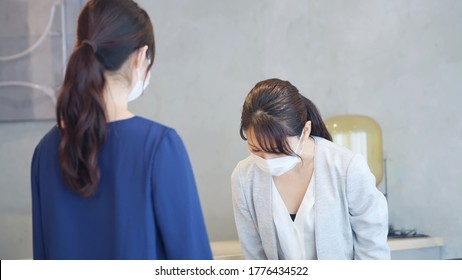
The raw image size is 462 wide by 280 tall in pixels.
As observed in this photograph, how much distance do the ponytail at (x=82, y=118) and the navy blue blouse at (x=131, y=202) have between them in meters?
0.02

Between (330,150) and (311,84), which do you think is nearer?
(330,150)

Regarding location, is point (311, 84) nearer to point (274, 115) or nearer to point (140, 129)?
point (274, 115)

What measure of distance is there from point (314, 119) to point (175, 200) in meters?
0.59

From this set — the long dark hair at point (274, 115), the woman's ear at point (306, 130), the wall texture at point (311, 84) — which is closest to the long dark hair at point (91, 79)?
the long dark hair at point (274, 115)

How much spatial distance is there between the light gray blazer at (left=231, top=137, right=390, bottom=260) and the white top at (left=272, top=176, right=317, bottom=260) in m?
0.01

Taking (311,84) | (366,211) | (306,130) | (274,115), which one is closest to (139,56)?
(274,115)

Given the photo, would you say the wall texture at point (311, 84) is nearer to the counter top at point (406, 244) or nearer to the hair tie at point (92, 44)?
the counter top at point (406, 244)

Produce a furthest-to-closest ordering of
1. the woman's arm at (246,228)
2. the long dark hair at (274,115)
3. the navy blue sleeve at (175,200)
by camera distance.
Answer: the woman's arm at (246,228), the long dark hair at (274,115), the navy blue sleeve at (175,200)

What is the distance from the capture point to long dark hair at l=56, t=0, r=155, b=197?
0.84 m

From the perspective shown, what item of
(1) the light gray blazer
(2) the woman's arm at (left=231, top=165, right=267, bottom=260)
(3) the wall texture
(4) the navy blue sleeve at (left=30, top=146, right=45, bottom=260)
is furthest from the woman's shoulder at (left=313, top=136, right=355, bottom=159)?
(4) the navy blue sleeve at (left=30, top=146, right=45, bottom=260)

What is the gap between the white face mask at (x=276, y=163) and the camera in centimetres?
132

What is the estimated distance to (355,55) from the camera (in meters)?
1.78

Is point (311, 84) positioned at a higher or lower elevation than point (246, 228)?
higher

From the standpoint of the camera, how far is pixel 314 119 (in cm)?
137
